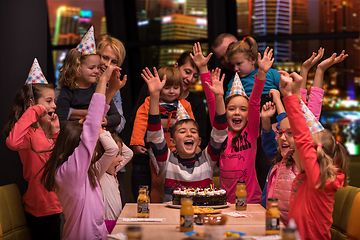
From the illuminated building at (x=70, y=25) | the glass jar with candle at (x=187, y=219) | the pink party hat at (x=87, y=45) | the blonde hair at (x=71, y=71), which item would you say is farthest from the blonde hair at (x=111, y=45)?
the illuminated building at (x=70, y=25)

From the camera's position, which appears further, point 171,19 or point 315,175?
point 171,19

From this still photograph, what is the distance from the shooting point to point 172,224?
227 cm

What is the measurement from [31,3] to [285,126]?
2991 millimetres

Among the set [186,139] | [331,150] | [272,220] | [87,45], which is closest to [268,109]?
[186,139]

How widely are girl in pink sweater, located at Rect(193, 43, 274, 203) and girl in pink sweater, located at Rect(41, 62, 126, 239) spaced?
4.07 feet

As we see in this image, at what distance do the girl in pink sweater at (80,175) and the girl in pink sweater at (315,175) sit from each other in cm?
122

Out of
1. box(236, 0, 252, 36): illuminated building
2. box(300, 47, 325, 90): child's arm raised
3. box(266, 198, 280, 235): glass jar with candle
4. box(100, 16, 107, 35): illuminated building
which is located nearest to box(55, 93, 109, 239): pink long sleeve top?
box(266, 198, 280, 235): glass jar with candle

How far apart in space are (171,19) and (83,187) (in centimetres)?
397

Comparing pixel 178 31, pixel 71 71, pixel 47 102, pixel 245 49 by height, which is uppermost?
pixel 178 31

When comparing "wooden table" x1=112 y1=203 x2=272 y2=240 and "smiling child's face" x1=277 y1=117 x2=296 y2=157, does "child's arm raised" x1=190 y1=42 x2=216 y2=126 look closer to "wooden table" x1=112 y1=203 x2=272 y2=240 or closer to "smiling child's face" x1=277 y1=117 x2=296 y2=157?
"smiling child's face" x1=277 y1=117 x2=296 y2=157

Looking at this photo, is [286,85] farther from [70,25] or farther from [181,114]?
[70,25]

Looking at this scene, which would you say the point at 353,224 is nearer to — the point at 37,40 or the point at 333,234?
the point at 333,234

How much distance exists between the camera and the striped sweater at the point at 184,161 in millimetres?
3330

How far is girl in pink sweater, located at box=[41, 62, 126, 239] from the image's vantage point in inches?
98.1
